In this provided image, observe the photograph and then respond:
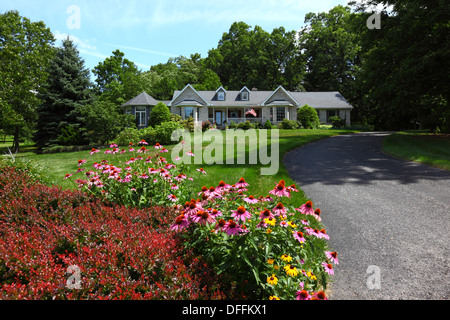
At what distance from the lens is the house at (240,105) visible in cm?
3588

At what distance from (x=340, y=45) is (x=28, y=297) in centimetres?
5122

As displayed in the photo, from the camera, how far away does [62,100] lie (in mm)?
22438

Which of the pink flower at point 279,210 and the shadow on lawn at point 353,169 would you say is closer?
the pink flower at point 279,210

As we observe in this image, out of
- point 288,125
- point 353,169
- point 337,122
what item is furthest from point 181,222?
point 337,122

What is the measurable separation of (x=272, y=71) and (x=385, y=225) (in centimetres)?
4744

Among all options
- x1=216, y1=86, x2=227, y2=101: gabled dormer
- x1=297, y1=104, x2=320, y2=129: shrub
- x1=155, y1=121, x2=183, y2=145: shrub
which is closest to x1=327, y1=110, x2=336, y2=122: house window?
x1=297, y1=104, x2=320, y2=129: shrub

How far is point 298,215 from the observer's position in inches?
217

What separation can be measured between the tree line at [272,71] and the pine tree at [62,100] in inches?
3.0

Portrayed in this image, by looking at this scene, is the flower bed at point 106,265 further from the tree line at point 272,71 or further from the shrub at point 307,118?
the shrub at point 307,118

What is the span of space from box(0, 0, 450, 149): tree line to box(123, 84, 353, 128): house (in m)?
3.77

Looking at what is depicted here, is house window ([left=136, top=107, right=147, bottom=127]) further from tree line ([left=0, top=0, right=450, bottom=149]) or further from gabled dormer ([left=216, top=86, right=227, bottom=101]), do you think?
gabled dormer ([left=216, top=86, right=227, bottom=101])

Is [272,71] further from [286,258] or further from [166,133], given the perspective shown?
[286,258]

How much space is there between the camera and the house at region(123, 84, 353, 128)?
3588 centimetres

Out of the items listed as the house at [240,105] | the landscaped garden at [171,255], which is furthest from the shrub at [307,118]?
the landscaped garden at [171,255]
